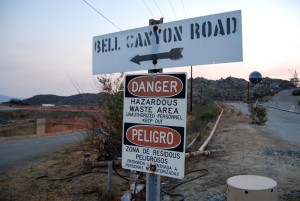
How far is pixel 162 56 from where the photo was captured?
2.89 m

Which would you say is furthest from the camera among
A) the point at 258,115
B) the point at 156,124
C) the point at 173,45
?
the point at 258,115

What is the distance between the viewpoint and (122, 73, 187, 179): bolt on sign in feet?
8.50

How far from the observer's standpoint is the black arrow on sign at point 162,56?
282cm

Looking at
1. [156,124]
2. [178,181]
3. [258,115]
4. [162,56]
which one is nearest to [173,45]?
[162,56]

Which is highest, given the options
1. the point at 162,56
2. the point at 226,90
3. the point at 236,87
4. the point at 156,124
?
the point at 236,87

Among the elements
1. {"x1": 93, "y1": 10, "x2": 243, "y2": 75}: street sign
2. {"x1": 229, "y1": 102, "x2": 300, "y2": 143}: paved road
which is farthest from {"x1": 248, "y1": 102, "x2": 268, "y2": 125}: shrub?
{"x1": 93, "y1": 10, "x2": 243, "y2": 75}: street sign

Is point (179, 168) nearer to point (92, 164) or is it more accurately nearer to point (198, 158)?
point (92, 164)

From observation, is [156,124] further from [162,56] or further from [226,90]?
[226,90]

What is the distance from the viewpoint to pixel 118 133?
8.04 m

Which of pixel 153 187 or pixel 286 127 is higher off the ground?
pixel 153 187

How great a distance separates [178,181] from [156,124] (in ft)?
15.2

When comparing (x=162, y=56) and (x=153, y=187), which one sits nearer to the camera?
(x=153, y=187)

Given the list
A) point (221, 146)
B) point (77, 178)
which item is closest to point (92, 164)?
point (77, 178)

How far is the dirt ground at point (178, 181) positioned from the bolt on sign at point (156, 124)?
10.3 feet
